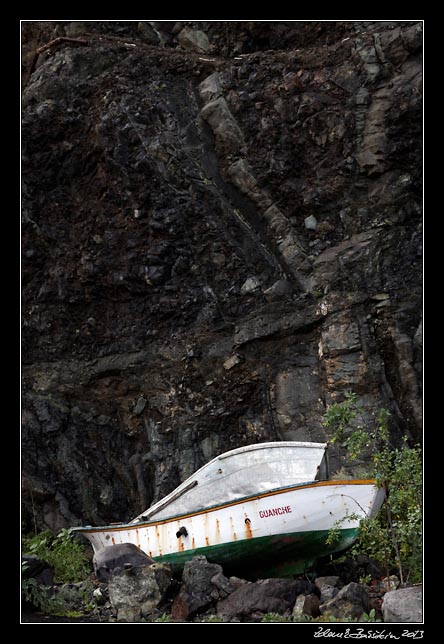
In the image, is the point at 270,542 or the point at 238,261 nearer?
the point at 270,542

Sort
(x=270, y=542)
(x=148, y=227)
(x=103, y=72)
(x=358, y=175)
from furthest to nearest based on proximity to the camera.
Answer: (x=103, y=72) → (x=148, y=227) → (x=358, y=175) → (x=270, y=542)

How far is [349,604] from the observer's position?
732cm

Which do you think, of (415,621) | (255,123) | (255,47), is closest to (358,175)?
(255,123)

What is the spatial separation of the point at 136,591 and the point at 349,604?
7.77 ft

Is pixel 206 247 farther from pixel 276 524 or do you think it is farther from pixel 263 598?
pixel 263 598

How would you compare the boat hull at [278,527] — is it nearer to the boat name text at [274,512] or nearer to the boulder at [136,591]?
the boat name text at [274,512]

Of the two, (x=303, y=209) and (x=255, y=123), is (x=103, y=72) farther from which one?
(x=303, y=209)

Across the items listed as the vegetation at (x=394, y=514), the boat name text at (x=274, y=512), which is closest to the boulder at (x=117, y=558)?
the boat name text at (x=274, y=512)

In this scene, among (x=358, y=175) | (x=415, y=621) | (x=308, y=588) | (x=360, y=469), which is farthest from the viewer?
(x=358, y=175)

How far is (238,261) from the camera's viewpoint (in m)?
12.8

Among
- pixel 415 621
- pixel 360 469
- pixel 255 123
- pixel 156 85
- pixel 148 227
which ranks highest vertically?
pixel 156 85

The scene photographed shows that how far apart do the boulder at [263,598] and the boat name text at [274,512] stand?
0.88 metres

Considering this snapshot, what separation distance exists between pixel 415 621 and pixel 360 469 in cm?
391

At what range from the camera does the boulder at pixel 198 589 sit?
7.89 meters
